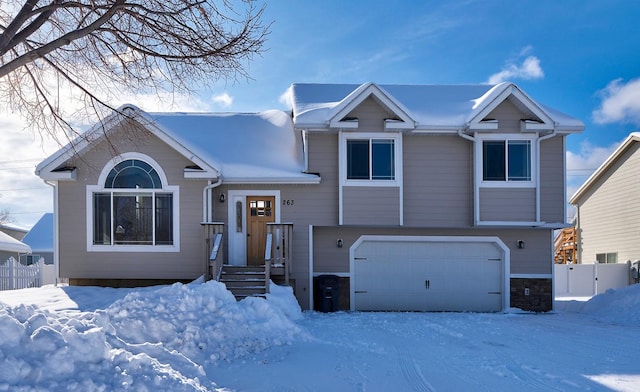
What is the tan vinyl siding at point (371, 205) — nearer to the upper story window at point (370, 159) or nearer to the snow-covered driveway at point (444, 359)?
the upper story window at point (370, 159)

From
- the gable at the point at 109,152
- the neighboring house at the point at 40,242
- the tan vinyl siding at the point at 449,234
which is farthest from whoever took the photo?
the neighboring house at the point at 40,242

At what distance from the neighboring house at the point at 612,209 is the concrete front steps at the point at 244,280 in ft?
51.3

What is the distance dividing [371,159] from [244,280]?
496cm

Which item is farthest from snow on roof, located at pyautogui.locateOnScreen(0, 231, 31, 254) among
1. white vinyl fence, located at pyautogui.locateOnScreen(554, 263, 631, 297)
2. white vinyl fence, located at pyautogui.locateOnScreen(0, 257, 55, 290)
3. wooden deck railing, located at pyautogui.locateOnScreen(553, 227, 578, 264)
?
wooden deck railing, located at pyautogui.locateOnScreen(553, 227, 578, 264)

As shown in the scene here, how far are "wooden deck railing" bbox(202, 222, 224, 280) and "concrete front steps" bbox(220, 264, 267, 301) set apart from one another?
26cm

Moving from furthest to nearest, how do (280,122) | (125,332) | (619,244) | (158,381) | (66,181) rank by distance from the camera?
(619,244), (280,122), (66,181), (125,332), (158,381)

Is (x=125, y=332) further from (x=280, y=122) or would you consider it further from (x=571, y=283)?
(x=571, y=283)

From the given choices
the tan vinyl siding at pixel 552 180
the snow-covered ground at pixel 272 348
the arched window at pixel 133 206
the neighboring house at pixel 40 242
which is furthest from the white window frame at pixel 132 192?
the neighboring house at pixel 40 242

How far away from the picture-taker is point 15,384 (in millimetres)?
4363

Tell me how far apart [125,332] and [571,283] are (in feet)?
64.3

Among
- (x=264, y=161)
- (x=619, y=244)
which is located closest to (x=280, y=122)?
(x=264, y=161)

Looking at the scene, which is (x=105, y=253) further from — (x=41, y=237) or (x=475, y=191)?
(x=41, y=237)

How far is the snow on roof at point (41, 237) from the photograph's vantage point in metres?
35.9

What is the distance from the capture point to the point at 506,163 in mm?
14445
